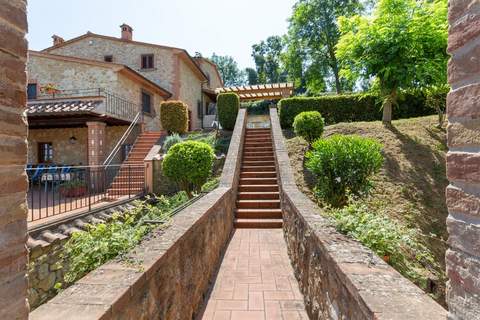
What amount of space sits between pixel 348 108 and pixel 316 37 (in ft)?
48.8

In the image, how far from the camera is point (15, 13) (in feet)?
3.61

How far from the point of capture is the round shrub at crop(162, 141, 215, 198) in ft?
Result: 26.2

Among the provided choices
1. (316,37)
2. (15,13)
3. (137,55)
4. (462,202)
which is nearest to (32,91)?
(137,55)

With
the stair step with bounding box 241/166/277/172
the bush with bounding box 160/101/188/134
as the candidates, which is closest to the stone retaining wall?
the stair step with bounding box 241/166/277/172

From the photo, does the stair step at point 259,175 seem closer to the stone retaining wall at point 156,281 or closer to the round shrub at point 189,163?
the round shrub at point 189,163

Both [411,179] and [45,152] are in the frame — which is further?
[45,152]

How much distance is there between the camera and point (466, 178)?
3.30 feet

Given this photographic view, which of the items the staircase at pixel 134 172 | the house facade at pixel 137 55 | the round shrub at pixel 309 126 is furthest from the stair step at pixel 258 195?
the house facade at pixel 137 55

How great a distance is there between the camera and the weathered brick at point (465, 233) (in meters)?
0.96

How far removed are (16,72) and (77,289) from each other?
130cm

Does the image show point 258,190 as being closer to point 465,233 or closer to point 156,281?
point 156,281

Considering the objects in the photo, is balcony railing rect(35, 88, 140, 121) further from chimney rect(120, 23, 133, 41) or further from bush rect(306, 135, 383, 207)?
bush rect(306, 135, 383, 207)

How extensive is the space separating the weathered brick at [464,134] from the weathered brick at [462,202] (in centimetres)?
18

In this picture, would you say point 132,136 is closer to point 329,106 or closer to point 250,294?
point 329,106
